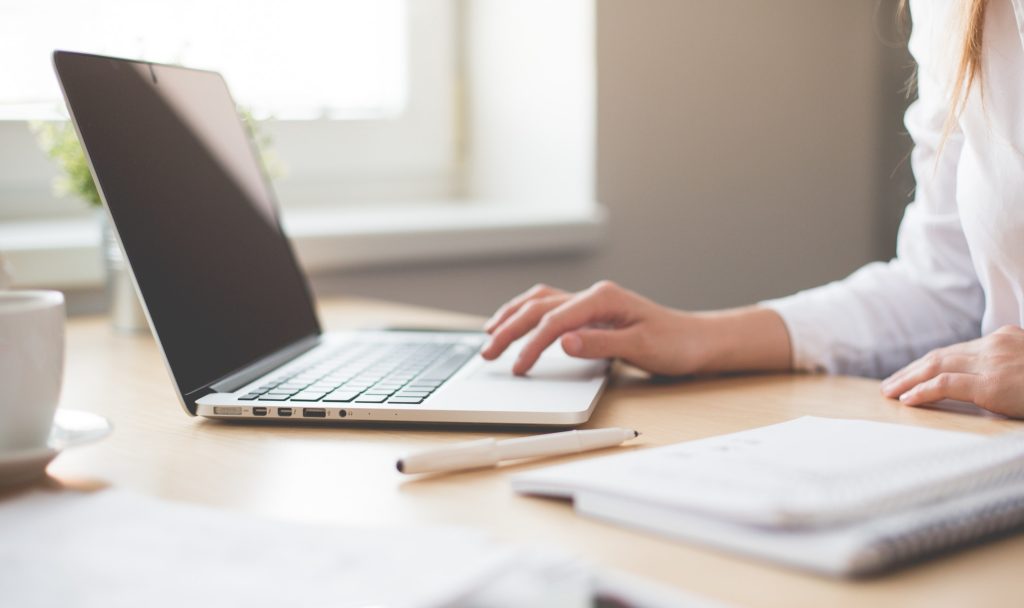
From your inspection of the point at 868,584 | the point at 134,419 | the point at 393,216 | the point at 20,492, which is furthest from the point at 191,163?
the point at 393,216

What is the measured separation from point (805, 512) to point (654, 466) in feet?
0.30

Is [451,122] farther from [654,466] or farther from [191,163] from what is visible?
[654,466]

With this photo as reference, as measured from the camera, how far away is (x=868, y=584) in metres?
0.43

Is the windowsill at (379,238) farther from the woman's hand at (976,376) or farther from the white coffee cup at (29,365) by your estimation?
the woman's hand at (976,376)

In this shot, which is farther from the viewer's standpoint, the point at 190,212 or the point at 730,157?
the point at 730,157

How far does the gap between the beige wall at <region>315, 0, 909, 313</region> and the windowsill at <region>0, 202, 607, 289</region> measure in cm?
4

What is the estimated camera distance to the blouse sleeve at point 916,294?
94 centimetres

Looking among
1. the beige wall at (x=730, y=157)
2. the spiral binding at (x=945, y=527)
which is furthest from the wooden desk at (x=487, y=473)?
the beige wall at (x=730, y=157)

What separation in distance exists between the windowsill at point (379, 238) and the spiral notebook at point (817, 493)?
0.93m

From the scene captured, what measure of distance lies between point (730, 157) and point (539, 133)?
13.3 inches

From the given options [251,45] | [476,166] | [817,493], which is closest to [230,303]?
[817,493]

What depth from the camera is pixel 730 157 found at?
184 centimetres

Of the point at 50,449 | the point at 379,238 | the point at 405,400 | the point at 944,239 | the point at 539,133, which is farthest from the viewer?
the point at 539,133

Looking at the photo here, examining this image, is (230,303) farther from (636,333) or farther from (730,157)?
(730,157)
